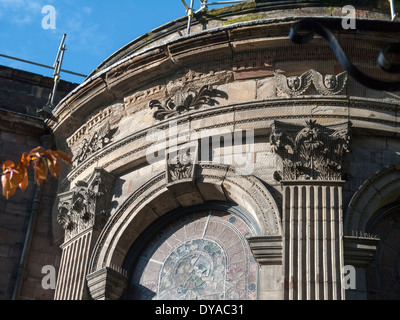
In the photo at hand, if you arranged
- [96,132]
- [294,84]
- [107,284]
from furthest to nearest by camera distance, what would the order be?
1. [96,132]
2. [294,84]
3. [107,284]

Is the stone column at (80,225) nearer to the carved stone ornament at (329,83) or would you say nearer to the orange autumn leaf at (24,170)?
the carved stone ornament at (329,83)

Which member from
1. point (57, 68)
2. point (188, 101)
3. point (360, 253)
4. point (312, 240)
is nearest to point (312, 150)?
point (312, 240)

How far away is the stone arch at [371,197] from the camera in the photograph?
49.0 ft

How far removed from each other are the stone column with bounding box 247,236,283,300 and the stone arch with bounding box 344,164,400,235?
4.20 ft

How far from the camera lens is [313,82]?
16422 mm

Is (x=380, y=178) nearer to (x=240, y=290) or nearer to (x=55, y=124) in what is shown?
(x=240, y=290)

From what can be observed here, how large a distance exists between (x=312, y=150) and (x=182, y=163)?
2677mm

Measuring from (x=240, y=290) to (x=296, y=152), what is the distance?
9.10 feet

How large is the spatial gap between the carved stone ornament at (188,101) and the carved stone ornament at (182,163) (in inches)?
38.3

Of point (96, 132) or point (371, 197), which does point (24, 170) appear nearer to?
point (371, 197)

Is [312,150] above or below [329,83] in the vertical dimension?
below

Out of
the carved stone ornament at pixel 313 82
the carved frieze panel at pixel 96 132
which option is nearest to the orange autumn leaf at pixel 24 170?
the carved stone ornament at pixel 313 82

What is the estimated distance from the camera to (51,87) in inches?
851

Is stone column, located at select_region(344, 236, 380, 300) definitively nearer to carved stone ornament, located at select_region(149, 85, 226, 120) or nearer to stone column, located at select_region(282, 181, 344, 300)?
stone column, located at select_region(282, 181, 344, 300)
